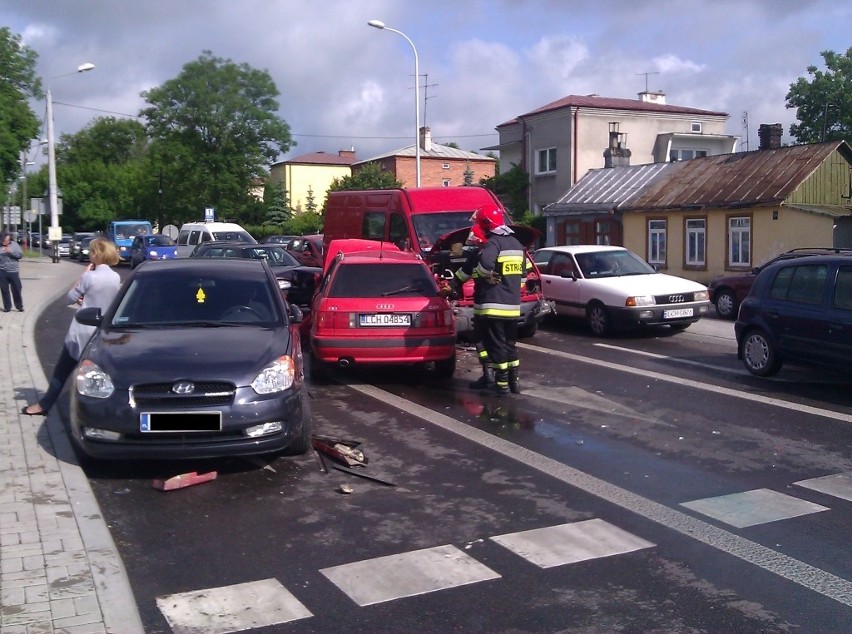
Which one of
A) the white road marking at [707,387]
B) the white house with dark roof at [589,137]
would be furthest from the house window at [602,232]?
the white road marking at [707,387]

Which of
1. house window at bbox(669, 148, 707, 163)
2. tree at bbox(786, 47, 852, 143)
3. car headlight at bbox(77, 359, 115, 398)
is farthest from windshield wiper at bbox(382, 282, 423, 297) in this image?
tree at bbox(786, 47, 852, 143)

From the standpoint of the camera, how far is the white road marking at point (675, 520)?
511cm

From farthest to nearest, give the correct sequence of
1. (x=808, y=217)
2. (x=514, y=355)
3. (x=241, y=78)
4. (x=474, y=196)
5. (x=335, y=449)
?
(x=241, y=78), (x=808, y=217), (x=474, y=196), (x=514, y=355), (x=335, y=449)

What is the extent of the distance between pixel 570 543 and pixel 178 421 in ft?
9.34

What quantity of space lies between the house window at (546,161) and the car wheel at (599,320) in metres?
29.3

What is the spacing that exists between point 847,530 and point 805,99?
2015 inches

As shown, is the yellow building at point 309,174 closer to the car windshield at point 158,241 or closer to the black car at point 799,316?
the car windshield at point 158,241

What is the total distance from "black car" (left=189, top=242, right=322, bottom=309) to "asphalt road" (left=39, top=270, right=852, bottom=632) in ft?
20.9

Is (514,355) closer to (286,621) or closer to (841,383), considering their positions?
(841,383)

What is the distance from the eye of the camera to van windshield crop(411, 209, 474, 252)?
1653 cm

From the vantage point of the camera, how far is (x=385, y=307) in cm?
1094

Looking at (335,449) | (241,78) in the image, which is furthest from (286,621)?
(241,78)

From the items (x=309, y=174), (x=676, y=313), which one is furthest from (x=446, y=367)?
(x=309, y=174)

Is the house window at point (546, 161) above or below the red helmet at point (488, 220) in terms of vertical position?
above
